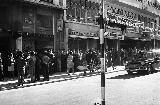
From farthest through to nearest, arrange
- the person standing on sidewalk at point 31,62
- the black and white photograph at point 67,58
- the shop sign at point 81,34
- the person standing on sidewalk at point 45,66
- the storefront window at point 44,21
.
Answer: the shop sign at point 81,34, the storefront window at point 44,21, the person standing on sidewalk at point 45,66, the person standing on sidewalk at point 31,62, the black and white photograph at point 67,58

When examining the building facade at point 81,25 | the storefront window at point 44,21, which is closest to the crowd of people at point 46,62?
the building facade at point 81,25

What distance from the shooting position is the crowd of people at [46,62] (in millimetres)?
18281

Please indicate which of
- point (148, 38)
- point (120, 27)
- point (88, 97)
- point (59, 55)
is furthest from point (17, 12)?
point (148, 38)

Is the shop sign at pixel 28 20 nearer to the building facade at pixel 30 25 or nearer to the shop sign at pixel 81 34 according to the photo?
the building facade at pixel 30 25

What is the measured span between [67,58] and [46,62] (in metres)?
4.56

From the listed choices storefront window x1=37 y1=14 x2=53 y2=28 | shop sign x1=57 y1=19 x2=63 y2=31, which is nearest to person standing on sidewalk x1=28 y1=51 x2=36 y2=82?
storefront window x1=37 y1=14 x2=53 y2=28

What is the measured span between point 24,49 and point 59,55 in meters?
3.57

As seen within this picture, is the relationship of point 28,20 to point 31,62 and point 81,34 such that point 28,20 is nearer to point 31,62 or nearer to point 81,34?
point 31,62

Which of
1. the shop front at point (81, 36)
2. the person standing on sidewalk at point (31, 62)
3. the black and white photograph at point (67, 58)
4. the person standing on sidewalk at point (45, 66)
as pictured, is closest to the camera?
the black and white photograph at point (67, 58)

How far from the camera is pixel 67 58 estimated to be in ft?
79.0

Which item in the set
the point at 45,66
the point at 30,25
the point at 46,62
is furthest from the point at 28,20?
the point at 45,66

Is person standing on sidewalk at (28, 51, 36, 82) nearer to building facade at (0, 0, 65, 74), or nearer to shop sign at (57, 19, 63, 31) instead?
building facade at (0, 0, 65, 74)

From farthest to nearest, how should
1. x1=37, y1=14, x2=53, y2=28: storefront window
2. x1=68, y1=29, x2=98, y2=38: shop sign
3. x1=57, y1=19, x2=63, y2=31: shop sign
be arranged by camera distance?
x1=68, y1=29, x2=98, y2=38: shop sign
x1=57, y1=19, x2=63, y2=31: shop sign
x1=37, y1=14, x2=53, y2=28: storefront window

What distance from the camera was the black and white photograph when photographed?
13.0 meters
